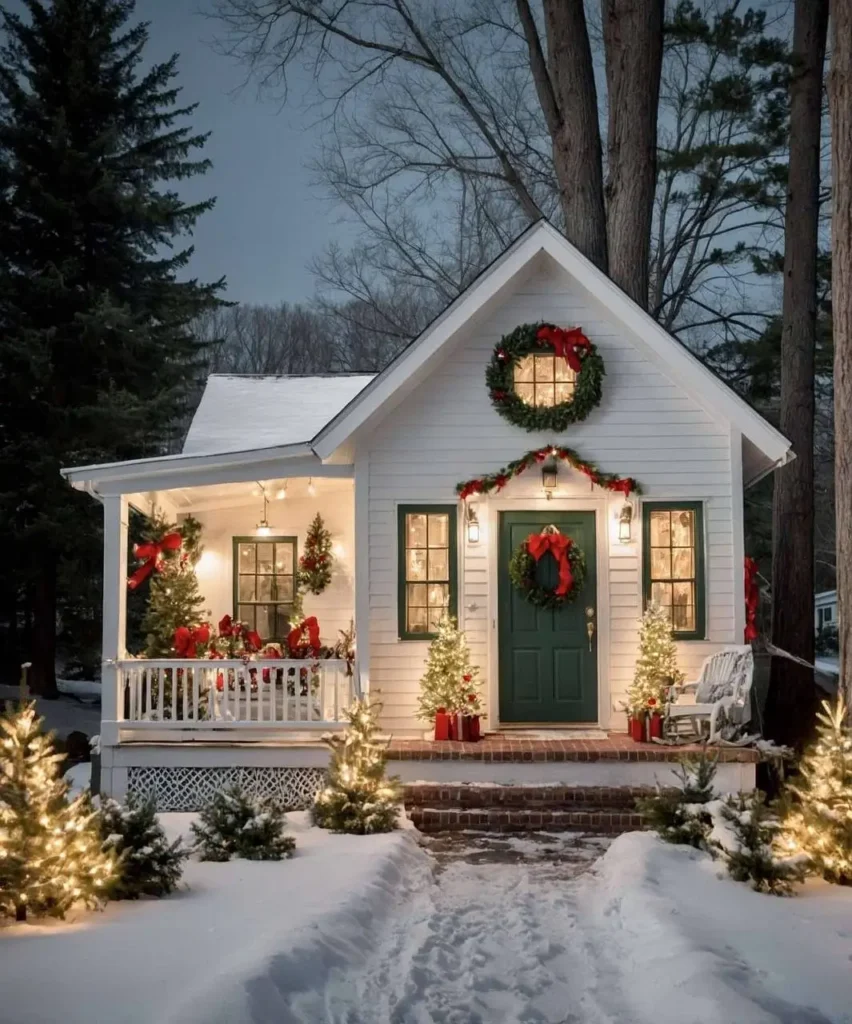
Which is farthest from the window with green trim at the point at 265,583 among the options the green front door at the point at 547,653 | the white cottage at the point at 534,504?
the green front door at the point at 547,653

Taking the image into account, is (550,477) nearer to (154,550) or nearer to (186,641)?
(186,641)

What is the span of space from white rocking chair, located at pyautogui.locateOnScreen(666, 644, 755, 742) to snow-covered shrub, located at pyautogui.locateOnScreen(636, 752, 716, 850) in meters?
2.00

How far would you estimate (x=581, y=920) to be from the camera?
6.64 meters

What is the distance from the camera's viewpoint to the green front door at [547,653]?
1123 cm

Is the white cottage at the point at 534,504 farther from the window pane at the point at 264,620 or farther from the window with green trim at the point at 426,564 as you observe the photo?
the window pane at the point at 264,620

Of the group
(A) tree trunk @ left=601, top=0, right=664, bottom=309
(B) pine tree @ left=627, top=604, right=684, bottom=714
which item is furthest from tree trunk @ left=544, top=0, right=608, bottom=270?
(B) pine tree @ left=627, top=604, right=684, bottom=714

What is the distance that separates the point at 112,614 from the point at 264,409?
4088 millimetres

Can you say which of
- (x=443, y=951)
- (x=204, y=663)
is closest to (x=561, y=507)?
(x=204, y=663)

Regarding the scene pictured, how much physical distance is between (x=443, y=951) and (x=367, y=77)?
651 inches

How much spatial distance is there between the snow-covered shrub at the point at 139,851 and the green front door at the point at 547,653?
16.5 ft

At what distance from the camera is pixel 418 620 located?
1121 cm

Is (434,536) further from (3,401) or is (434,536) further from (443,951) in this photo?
(3,401)

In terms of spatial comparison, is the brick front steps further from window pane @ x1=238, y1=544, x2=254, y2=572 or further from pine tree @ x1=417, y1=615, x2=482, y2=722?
window pane @ x1=238, y1=544, x2=254, y2=572

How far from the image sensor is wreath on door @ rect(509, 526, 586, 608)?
11078mm
